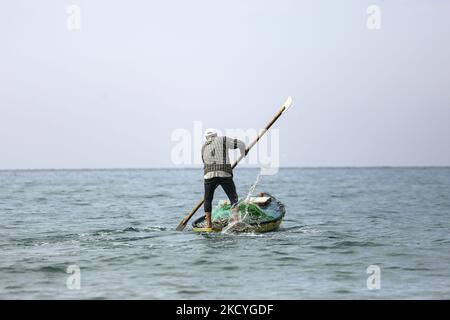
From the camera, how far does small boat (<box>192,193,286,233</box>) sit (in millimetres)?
16000

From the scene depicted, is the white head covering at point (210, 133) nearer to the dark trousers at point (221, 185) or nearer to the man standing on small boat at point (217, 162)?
the man standing on small boat at point (217, 162)

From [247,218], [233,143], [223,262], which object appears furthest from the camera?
[247,218]

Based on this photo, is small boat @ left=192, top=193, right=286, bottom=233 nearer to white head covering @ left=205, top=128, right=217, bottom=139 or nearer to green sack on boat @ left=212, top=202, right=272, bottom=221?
green sack on boat @ left=212, top=202, right=272, bottom=221

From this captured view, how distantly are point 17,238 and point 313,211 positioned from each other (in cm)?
1276

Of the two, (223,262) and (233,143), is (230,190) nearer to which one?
(233,143)

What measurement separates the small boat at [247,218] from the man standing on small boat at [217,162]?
61 centimetres

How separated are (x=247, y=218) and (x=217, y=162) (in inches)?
63.5

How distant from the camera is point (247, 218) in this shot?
16.1 meters

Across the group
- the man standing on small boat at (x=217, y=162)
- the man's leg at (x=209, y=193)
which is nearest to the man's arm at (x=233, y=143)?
the man standing on small boat at (x=217, y=162)

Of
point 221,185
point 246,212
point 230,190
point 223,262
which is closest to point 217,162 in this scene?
point 221,185

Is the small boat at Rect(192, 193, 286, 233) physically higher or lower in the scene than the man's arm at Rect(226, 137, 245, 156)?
lower

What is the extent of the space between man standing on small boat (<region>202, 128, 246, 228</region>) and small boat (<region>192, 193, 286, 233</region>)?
2.00ft

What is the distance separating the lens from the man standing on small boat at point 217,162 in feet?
50.3

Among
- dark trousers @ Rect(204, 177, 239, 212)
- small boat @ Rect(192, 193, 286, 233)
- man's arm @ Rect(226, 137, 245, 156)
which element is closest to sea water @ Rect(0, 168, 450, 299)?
small boat @ Rect(192, 193, 286, 233)
